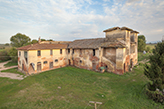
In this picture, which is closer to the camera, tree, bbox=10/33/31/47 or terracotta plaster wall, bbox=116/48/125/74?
terracotta plaster wall, bbox=116/48/125/74

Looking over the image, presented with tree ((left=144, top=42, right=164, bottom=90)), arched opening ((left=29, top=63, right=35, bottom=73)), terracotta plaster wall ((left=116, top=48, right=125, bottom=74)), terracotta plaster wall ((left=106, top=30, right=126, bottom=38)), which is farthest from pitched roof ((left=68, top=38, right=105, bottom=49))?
arched opening ((left=29, top=63, right=35, bottom=73))

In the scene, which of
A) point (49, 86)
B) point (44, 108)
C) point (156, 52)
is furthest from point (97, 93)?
point (156, 52)

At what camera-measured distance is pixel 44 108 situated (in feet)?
25.4

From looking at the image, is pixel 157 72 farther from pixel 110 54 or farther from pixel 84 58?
pixel 84 58

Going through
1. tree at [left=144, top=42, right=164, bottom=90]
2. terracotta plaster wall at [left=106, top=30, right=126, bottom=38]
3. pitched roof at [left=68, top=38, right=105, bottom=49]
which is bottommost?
tree at [left=144, top=42, right=164, bottom=90]

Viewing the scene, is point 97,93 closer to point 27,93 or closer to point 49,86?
point 49,86

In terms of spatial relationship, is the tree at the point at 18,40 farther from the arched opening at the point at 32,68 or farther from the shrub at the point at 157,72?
the shrub at the point at 157,72

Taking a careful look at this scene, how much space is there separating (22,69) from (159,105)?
2360cm

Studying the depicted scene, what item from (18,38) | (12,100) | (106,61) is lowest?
(12,100)

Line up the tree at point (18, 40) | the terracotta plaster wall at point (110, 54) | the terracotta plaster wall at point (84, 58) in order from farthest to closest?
1. the tree at point (18, 40)
2. the terracotta plaster wall at point (84, 58)
3. the terracotta plaster wall at point (110, 54)

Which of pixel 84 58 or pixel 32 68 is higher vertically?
pixel 84 58

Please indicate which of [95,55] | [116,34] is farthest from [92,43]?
[116,34]

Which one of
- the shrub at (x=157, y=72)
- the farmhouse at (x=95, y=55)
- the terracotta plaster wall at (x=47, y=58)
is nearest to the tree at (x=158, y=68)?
the shrub at (x=157, y=72)

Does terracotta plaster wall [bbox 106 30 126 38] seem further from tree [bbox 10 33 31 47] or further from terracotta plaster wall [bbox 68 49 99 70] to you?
tree [bbox 10 33 31 47]
